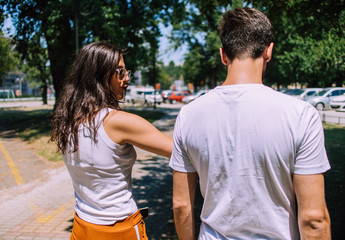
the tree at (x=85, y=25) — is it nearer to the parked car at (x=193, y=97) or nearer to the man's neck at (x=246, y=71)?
the man's neck at (x=246, y=71)

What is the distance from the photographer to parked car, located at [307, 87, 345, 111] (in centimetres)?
2520

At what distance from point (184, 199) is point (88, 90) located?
2.64ft

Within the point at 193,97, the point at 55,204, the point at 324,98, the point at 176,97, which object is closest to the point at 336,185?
the point at 55,204

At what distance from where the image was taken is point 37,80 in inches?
1560

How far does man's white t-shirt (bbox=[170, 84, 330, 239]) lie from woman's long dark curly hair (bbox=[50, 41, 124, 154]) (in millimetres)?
567

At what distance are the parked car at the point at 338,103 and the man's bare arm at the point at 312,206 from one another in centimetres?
2564

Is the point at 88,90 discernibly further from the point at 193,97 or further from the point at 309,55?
the point at 193,97

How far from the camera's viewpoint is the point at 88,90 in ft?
6.06

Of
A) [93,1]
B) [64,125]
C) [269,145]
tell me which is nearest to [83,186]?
[64,125]

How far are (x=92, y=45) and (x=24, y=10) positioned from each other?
611 inches

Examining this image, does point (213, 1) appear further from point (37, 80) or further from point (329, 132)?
point (37, 80)

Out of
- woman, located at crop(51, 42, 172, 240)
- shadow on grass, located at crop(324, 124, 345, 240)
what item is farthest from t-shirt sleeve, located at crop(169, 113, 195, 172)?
shadow on grass, located at crop(324, 124, 345, 240)

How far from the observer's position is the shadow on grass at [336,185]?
14.5 feet


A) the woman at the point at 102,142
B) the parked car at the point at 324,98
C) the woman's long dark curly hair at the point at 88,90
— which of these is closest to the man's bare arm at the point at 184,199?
the woman at the point at 102,142
